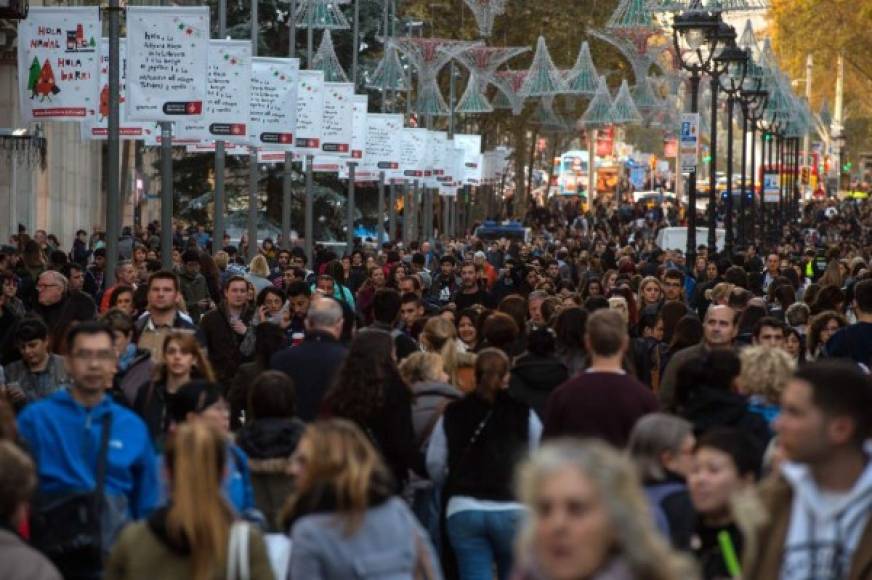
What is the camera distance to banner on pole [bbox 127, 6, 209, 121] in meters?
23.0

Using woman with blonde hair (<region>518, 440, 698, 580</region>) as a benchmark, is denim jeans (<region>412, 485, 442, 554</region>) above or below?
below

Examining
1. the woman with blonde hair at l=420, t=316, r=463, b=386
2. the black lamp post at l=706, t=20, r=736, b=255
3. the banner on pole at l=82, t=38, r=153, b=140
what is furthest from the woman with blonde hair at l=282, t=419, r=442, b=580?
the black lamp post at l=706, t=20, r=736, b=255

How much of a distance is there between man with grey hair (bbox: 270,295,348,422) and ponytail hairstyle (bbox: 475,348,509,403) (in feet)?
3.15

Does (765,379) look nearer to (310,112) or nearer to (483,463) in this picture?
(483,463)

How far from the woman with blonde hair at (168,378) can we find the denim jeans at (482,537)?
1.27m

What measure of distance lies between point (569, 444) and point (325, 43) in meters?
42.6

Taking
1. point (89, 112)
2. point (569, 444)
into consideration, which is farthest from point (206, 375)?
point (89, 112)

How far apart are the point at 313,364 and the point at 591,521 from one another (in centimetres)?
651

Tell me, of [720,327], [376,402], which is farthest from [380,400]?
[720,327]

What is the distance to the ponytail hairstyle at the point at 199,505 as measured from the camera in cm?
682

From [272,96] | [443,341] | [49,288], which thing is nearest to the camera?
[443,341]

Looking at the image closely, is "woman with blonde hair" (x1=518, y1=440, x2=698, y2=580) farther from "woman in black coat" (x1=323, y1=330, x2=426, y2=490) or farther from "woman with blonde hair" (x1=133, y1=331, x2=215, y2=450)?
"woman with blonde hair" (x1=133, y1=331, x2=215, y2=450)

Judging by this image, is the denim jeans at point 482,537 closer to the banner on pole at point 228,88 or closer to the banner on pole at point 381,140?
the banner on pole at point 228,88

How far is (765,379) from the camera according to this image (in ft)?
33.7
